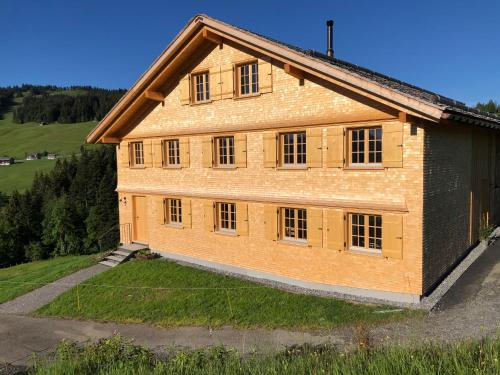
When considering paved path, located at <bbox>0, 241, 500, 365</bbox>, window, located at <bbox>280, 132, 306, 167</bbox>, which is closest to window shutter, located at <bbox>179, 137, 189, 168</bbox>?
window, located at <bbox>280, 132, 306, 167</bbox>

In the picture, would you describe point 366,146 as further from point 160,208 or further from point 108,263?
point 108,263

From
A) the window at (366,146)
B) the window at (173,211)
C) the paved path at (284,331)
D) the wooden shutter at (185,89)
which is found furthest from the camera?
the window at (173,211)

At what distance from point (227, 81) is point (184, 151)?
12.3ft

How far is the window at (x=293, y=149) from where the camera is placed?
1464cm

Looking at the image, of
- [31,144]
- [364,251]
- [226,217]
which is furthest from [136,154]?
[31,144]

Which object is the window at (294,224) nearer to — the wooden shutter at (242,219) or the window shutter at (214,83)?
the wooden shutter at (242,219)

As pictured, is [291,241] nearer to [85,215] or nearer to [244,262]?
[244,262]

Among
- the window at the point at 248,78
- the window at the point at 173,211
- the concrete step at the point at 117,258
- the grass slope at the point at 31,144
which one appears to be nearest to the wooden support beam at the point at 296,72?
the window at the point at 248,78

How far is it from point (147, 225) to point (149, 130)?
4.64 metres

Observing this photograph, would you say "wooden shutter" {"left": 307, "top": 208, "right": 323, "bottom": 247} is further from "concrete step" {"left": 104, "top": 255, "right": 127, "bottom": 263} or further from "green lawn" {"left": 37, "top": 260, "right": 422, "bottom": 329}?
"concrete step" {"left": 104, "top": 255, "right": 127, "bottom": 263}

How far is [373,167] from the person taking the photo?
1284cm

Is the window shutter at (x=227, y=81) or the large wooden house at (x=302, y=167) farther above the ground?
the window shutter at (x=227, y=81)

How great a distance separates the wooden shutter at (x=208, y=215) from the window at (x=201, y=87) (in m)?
4.29

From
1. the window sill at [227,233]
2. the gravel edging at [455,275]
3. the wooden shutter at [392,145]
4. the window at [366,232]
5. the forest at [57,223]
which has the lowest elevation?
the forest at [57,223]
